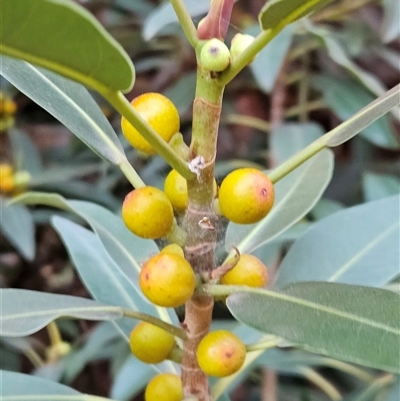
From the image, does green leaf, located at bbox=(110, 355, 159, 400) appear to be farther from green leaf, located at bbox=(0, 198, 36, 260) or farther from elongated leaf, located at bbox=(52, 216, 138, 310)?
green leaf, located at bbox=(0, 198, 36, 260)

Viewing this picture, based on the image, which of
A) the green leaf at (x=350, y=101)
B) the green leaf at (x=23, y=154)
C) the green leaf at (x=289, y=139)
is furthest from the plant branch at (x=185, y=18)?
the green leaf at (x=23, y=154)

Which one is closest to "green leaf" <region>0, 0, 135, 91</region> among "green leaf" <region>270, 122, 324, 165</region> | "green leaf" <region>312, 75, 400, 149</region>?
"green leaf" <region>270, 122, 324, 165</region>

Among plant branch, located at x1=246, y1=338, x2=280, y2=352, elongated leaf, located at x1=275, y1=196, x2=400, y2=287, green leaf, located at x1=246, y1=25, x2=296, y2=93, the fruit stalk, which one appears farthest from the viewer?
green leaf, located at x1=246, y1=25, x2=296, y2=93

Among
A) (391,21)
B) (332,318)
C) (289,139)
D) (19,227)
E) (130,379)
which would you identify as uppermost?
(391,21)

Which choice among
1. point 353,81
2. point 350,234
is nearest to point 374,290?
point 350,234

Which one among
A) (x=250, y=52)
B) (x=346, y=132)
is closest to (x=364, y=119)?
(x=346, y=132)

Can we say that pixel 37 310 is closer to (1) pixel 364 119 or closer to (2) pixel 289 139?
(1) pixel 364 119
